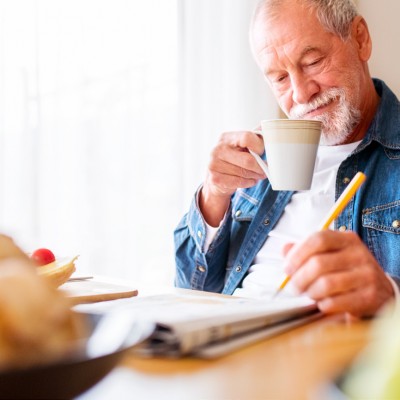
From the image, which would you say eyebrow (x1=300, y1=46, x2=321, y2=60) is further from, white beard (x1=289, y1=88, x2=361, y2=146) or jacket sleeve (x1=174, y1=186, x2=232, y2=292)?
jacket sleeve (x1=174, y1=186, x2=232, y2=292)

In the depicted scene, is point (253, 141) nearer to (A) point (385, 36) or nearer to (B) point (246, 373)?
(B) point (246, 373)

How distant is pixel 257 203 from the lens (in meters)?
1.45

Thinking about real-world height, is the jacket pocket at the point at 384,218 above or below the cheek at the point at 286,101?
below

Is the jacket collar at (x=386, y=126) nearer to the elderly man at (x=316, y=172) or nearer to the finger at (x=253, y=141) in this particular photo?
the elderly man at (x=316, y=172)

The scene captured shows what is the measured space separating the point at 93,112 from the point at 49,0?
1.19 ft

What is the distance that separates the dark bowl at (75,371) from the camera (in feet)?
1.24

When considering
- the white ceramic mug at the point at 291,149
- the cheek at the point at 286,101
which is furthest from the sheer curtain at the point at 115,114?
the white ceramic mug at the point at 291,149

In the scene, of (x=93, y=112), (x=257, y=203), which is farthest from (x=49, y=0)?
(x=257, y=203)

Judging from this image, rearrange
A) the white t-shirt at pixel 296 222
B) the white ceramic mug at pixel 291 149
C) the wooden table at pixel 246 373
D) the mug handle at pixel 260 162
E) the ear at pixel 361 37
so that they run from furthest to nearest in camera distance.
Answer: the ear at pixel 361 37 → the white t-shirt at pixel 296 222 → the mug handle at pixel 260 162 → the white ceramic mug at pixel 291 149 → the wooden table at pixel 246 373

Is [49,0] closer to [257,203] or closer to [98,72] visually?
[98,72]

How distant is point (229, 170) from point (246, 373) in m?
0.76

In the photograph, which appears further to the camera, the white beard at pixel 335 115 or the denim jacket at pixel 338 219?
the white beard at pixel 335 115

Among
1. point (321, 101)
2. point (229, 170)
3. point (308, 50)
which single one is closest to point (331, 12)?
point (308, 50)

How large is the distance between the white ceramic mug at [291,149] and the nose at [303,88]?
38 centimetres
